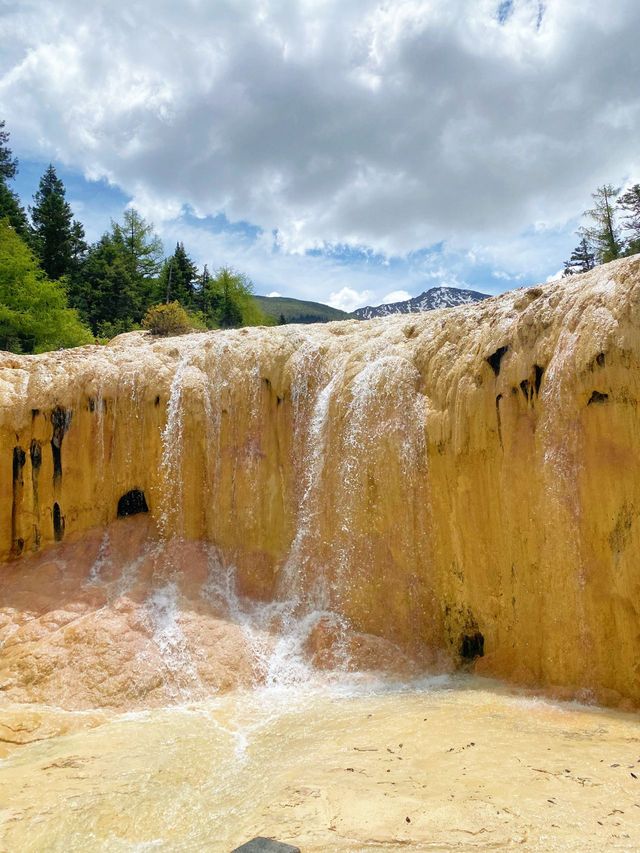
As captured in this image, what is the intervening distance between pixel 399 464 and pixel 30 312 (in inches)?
814

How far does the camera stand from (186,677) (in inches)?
388

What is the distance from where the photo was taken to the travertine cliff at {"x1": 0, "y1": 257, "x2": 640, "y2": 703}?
8.08m

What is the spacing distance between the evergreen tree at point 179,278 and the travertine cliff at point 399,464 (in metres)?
33.1

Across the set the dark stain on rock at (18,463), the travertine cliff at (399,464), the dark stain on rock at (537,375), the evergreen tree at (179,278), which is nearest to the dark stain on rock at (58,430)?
the travertine cliff at (399,464)

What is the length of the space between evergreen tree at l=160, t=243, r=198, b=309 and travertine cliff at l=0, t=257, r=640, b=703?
1304 inches

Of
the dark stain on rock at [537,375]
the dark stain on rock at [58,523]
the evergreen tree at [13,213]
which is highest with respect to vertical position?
the evergreen tree at [13,213]

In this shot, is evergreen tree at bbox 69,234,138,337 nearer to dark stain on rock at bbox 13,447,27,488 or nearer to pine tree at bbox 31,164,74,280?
pine tree at bbox 31,164,74,280

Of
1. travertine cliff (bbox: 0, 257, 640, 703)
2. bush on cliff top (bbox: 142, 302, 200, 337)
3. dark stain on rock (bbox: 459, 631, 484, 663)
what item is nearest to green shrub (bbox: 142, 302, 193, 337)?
bush on cliff top (bbox: 142, 302, 200, 337)

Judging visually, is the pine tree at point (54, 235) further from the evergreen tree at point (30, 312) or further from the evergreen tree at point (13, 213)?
the evergreen tree at point (30, 312)

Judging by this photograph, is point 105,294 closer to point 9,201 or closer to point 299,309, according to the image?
point 9,201

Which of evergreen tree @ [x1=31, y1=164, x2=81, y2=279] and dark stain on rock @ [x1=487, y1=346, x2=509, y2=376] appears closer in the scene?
dark stain on rock @ [x1=487, y1=346, x2=509, y2=376]

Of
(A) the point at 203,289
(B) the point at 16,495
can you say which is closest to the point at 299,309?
(A) the point at 203,289

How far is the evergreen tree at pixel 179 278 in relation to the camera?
48.2 m

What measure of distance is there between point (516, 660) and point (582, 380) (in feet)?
13.1
